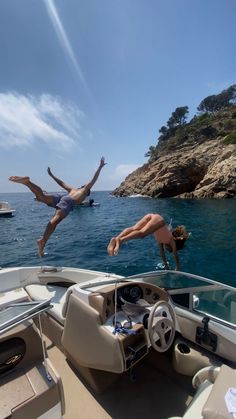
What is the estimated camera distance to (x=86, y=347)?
306 cm

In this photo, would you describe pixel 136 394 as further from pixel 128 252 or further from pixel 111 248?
pixel 128 252

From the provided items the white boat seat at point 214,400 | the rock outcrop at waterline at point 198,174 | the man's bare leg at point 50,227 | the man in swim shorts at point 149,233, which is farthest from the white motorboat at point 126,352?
the rock outcrop at waterline at point 198,174

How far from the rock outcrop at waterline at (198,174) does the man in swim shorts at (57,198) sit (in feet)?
122

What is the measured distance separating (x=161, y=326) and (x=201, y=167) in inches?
1834

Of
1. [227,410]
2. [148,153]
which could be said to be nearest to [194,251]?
[227,410]

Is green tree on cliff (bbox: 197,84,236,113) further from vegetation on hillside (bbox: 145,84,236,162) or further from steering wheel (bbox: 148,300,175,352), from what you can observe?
steering wheel (bbox: 148,300,175,352)

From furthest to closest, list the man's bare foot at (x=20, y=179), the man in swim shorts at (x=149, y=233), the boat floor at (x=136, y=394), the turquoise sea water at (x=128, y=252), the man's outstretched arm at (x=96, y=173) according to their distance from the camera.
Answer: the turquoise sea water at (x=128, y=252) < the man's outstretched arm at (x=96, y=173) < the man's bare foot at (x=20, y=179) < the man in swim shorts at (x=149, y=233) < the boat floor at (x=136, y=394)

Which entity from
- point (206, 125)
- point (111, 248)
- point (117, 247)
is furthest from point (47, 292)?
point (206, 125)

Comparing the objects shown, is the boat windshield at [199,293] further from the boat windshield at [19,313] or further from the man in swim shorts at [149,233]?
the boat windshield at [19,313]

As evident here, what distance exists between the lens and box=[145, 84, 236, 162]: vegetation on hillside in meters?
55.8

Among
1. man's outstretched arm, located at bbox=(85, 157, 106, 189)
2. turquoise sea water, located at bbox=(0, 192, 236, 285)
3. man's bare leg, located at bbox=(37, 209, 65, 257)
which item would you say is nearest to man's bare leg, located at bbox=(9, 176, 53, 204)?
man's bare leg, located at bbox=(37, 209, 65, 257)

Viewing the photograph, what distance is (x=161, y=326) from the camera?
2916 mm

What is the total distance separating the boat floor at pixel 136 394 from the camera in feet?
10.4

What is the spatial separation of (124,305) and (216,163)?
147ft
